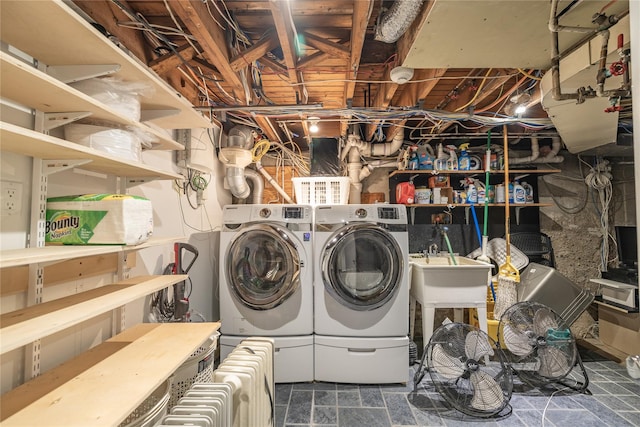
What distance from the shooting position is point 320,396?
225 centimetres

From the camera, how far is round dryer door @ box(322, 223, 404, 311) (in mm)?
2359

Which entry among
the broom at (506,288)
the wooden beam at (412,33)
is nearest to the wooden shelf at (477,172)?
the broom at (506,288)

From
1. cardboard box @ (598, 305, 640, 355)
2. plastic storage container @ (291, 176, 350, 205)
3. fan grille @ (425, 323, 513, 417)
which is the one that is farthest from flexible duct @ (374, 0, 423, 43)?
cardboard box @ (598, 305, 640, 355)

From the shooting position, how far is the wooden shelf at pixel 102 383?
0.85 meters

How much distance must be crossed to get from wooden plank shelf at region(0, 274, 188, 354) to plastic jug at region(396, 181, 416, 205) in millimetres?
2663

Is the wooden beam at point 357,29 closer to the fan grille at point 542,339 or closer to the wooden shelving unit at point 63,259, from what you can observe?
the wooden shelving unit at point 63,259

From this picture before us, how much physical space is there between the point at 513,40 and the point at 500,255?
260 cm

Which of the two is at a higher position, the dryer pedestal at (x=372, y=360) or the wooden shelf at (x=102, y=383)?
the wooden shelf at (x=102, y=383)

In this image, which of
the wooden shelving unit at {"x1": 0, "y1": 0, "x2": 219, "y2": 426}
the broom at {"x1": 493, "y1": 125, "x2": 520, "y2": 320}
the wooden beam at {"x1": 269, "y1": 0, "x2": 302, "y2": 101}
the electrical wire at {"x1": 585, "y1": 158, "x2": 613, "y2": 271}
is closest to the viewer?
the wooden shelving unit at {"x1": 0, "y1": 0, "x2": 219, "y2": 426}

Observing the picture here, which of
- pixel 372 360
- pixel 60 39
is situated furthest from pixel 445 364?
pixel 60 39

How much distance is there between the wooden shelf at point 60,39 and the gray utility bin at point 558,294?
3649 mm

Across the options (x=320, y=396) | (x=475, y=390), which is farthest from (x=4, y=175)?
(x=475, y=390)

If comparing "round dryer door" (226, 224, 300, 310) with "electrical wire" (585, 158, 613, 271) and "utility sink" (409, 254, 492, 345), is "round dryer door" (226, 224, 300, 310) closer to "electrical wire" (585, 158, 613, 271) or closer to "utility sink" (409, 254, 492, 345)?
"utility sink" (409, 254, 492, 345)

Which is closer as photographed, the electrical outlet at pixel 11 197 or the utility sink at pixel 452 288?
the electrical outlet at pixel 11 197
